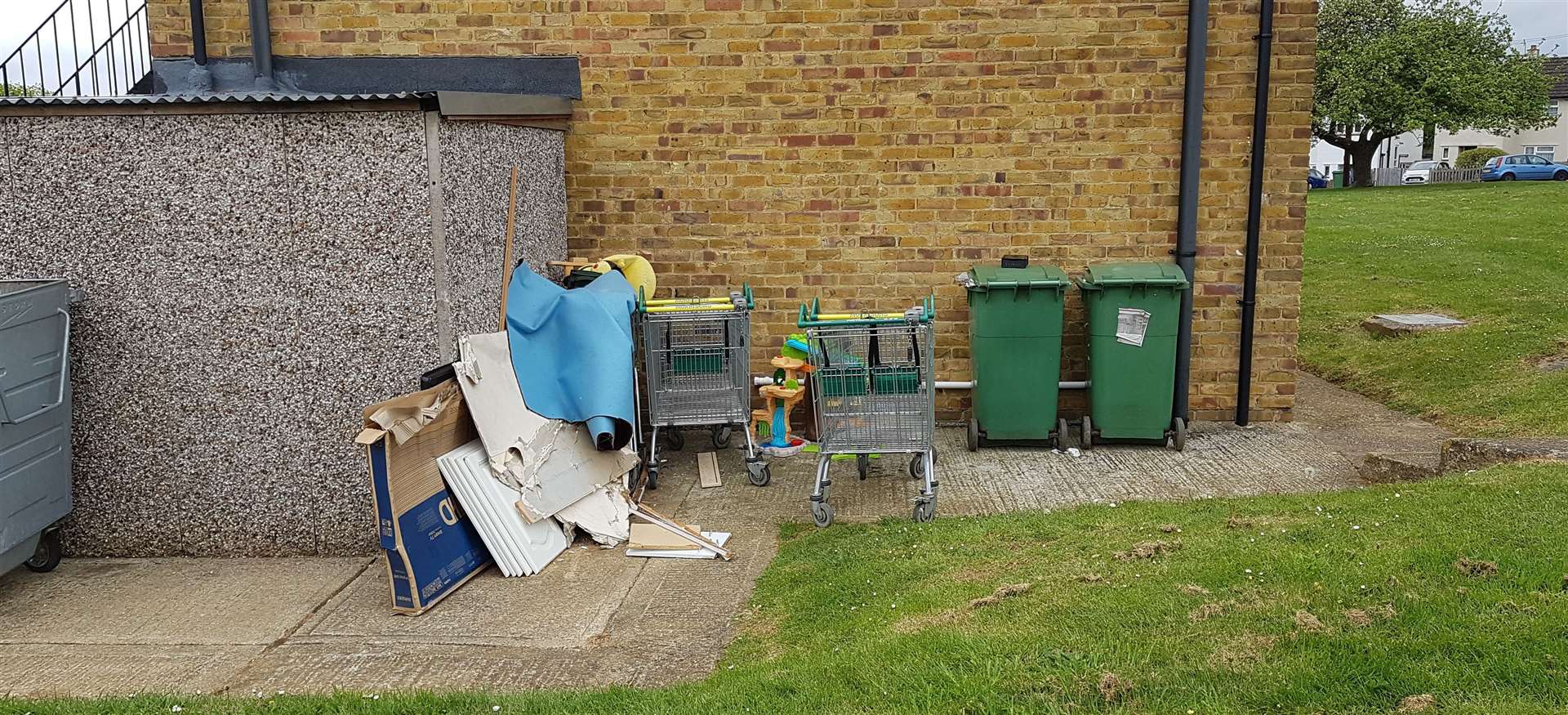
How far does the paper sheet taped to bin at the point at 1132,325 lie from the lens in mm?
7613

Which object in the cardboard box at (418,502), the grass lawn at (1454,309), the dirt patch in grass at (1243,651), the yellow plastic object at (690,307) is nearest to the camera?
the dirt patch in grass at (1243,651)

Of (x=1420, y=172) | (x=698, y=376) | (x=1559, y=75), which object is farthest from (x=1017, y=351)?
(x=1559, y=75)

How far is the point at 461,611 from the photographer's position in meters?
5.18

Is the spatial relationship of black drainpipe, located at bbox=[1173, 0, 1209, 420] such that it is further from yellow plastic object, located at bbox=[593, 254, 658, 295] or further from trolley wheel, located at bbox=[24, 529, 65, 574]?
trolley wheel, located at bbox=[24, 529, 65, 574]

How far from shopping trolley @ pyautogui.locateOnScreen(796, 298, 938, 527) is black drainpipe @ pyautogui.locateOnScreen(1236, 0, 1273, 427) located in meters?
2.89

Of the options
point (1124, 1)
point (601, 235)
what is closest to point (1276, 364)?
point (1124, 1)

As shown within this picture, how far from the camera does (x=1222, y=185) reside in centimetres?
804

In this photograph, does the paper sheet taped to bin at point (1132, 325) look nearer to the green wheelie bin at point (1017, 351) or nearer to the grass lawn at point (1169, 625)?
the green wheelie bin at point (1017, 351)

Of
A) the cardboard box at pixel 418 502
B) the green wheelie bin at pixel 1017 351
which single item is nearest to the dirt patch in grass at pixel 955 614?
the cardboard box at pixel 418 502

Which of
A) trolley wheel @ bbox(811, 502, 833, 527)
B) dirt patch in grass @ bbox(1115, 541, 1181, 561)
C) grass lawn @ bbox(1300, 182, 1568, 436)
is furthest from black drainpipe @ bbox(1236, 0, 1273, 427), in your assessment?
trolley wheel @ bbox(811, 502, 833, 527)

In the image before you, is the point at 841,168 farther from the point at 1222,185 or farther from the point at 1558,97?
the point at 1558,97

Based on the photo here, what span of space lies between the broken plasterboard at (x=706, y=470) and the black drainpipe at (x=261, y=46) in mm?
3805

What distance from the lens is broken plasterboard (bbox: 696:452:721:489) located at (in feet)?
23.8

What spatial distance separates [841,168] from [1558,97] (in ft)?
197
